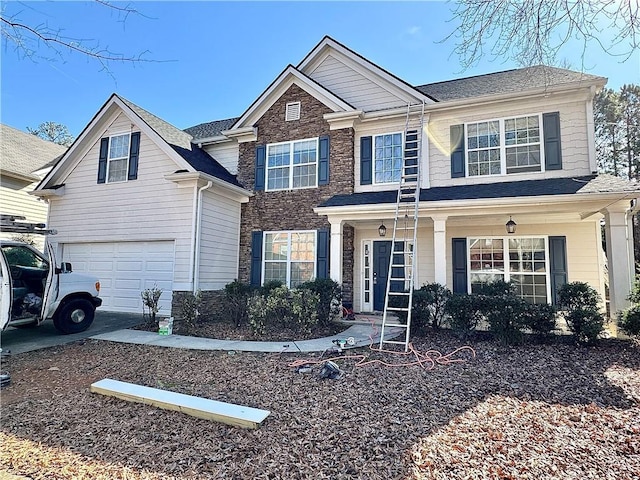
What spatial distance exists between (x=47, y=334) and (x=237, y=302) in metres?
4.07

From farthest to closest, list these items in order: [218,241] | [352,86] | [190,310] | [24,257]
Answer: [352,86] < [218,241] < [190,310] < [24,257]

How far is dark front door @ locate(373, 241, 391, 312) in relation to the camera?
10188 mm

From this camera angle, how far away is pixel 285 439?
→ 311 cm

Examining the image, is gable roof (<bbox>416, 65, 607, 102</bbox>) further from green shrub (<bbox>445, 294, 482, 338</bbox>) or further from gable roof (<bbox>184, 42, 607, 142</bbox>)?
green shrub (<bbox>445, 294, 482, 338</bbox>)

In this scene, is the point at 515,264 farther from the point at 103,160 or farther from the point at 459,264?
the point at 103,160

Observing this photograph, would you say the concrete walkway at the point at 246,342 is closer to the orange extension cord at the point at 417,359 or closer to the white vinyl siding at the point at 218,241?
the orange extension cord at the point at 417,359

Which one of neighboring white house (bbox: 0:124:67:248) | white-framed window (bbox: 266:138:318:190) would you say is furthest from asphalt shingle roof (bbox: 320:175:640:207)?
neighboring white house (bbox: 0:124:67:248)

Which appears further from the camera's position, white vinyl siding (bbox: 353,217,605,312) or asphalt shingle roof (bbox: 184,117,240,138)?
asphalt shingle roof (bbox: 184,117,240,138)

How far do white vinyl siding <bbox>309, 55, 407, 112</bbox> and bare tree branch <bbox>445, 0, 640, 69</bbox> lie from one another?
581 cm

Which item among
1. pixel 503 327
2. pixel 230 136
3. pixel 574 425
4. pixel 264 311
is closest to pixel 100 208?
pixel 230 136

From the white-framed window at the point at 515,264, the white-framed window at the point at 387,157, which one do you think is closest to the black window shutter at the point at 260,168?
the white-framed window at the point at 387,157

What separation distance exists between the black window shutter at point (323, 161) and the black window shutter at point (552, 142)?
5.72 meters

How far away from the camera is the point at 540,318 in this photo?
6203mm

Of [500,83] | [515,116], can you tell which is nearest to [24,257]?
[515,116]
